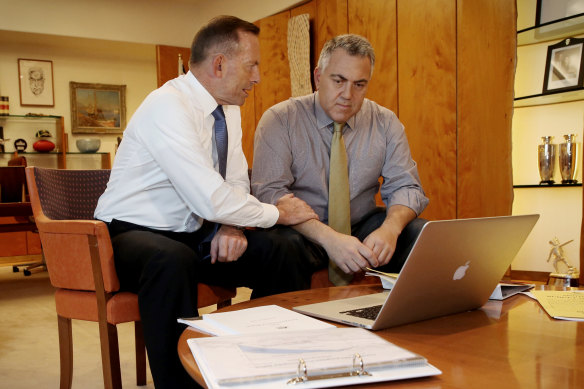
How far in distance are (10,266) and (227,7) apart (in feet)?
11.3

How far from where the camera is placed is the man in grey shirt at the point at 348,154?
2062 mm

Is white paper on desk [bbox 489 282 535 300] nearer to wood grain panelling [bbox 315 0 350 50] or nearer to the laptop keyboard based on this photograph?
the laptop keyboard

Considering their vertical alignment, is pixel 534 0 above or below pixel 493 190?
above

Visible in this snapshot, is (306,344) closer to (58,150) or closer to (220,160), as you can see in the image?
(220,160)

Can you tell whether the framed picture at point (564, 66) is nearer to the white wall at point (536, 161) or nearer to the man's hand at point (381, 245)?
the white wall at point (536, 161)

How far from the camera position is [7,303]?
374 cm

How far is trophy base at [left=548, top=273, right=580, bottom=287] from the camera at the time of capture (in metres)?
2.69

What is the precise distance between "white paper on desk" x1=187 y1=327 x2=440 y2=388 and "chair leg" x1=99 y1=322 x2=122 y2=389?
36.3 inches

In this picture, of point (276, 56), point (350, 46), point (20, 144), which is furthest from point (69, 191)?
point (20, 144)

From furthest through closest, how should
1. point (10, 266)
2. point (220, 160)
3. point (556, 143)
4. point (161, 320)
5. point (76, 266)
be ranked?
point (10, 266), point (556, 143), point (220, 160), point (76, 266), point (161, 320)

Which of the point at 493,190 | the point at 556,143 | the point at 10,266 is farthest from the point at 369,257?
the point at 10,266

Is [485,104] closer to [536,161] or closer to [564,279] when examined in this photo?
[536,161]

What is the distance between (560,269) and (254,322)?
8.65ft

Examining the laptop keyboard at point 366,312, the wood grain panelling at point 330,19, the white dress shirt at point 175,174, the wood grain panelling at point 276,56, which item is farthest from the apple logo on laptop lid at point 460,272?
the wood grain panelling at point 276,56
